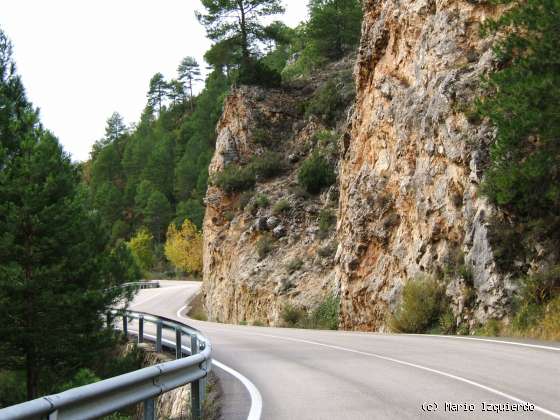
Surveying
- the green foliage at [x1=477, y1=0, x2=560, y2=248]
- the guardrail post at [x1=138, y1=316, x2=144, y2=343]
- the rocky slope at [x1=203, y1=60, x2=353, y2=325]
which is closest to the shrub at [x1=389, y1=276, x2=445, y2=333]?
the green foliage at [x1=477, y1=0, x2=560, y2=248]

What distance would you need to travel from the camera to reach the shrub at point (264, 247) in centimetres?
3244

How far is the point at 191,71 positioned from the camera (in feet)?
355

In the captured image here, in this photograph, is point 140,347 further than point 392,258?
No

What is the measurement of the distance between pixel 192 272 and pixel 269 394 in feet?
227

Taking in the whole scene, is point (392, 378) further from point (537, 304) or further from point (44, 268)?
point (44, 268)

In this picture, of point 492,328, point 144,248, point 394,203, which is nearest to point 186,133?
point 144,248

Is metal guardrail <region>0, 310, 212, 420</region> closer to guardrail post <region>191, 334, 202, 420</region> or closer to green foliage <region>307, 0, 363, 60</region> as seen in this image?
guardrail post <region>191, 334, 202, 420</region>

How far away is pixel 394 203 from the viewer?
22.8m

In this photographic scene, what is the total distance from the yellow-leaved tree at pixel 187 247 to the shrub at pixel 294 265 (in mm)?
40440

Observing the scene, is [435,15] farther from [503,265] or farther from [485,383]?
[485,383]

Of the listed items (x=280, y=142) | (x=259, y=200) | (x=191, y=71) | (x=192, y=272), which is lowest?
(x=192, y=272)

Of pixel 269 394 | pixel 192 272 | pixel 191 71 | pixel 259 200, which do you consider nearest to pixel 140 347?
pixel 269 394

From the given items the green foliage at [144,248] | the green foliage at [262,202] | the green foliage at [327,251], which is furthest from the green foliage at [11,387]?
the green foliage at [144,248]

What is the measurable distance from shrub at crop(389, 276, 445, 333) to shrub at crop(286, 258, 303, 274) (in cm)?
1200
